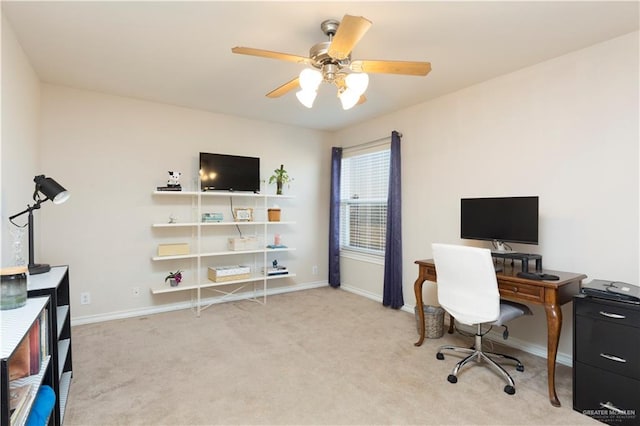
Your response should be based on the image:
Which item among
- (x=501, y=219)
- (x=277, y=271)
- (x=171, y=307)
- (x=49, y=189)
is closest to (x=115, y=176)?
(x=49, y=189)

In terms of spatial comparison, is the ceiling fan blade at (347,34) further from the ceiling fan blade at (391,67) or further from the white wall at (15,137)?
the white wall at (15,137)

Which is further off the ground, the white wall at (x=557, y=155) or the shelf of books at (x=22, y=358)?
the white wall at (x=557, y=155)

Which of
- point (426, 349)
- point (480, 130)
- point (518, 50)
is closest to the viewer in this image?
point (518, 50)

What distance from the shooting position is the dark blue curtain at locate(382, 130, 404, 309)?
3932 mm

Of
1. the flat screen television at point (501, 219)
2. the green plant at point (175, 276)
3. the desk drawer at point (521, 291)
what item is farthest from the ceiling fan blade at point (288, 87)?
the green plant at point (175, 276)

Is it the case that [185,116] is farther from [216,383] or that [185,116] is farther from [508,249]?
[508,249]

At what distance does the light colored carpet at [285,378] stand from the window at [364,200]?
1336 mm

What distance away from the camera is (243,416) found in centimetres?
195

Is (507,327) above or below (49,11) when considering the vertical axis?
below

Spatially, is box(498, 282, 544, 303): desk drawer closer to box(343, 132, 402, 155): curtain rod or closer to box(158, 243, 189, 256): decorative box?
box(343, 132, 402, 155): curtain rod

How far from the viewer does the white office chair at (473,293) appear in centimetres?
227

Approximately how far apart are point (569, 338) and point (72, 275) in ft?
14.9

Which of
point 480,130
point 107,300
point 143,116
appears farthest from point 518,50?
point 107,300

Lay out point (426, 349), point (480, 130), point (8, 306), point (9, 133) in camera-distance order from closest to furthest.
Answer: point (8, 306), point (9, 133), point (426, 349), point (480, 130)
